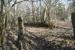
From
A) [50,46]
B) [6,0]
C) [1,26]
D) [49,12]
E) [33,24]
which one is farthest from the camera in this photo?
[33,24]

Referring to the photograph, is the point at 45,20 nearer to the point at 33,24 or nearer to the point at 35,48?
the point at 33,24

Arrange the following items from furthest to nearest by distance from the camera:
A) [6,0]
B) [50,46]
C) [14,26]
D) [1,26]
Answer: [14,26] → [50,46] → [6,0] → [1,26]

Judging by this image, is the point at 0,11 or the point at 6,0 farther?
the point at 6,0

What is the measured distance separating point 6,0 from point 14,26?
21.8 ft

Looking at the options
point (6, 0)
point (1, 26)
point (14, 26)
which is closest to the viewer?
point (1, 26)

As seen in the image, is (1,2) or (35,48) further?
(35,48)

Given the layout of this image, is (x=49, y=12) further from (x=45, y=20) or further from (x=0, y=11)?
(x=0, y=11)

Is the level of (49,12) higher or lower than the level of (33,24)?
higher

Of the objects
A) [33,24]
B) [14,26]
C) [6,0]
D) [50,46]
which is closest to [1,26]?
[6,0]

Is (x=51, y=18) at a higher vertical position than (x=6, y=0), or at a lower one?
lower

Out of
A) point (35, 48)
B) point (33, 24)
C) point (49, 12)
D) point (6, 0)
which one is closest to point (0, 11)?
point (6, 0)

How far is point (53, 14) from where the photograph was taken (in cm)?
2142

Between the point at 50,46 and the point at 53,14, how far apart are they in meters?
9.99

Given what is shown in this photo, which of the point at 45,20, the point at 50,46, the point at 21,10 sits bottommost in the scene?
the point at 50,46
